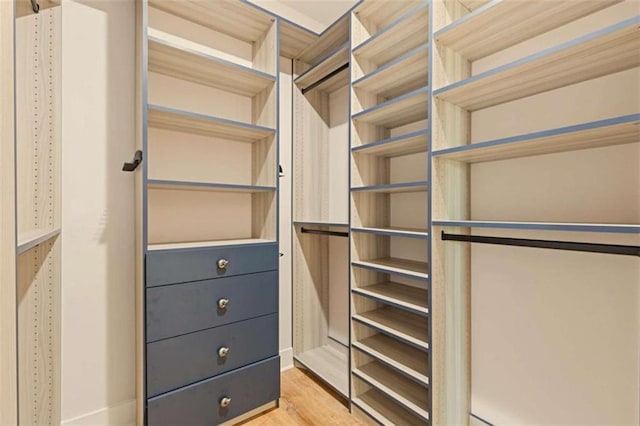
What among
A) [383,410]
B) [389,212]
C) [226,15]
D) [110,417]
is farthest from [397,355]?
[226,15]

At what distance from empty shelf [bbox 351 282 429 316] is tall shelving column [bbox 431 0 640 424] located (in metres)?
0.12

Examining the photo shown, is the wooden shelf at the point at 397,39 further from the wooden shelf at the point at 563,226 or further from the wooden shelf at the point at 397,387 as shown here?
the wooden shelf at the point at 397,387

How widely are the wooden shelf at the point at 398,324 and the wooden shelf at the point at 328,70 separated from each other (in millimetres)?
1636

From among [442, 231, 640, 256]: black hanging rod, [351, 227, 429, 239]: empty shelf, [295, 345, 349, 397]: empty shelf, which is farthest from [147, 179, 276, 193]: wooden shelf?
[295, 345, 349, 397]: empty shelf

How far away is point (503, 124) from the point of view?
146 centimetres

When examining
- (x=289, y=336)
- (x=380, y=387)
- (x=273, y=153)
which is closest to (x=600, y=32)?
(x=273, y=153)

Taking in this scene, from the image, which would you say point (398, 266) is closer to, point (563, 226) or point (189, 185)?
point (563, 226)

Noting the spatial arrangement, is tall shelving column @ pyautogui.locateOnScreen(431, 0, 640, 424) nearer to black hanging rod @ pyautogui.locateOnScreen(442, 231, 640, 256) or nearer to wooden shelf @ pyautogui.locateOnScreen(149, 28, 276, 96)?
black hanging rod @ pyautogui.locateOnScreen(442, 231, 640, 256)

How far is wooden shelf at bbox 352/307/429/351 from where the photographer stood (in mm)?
1515

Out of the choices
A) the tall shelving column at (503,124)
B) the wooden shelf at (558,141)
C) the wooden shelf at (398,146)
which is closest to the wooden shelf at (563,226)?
the tall shelving column at (503,124)

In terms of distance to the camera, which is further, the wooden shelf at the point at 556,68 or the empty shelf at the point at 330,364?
the empty shelf at the point at 330,364

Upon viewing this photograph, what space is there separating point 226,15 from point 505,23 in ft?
4.89

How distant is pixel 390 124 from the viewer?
194 centimetres

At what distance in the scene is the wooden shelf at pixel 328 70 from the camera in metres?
1.97
